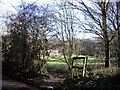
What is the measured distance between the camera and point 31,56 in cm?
1227

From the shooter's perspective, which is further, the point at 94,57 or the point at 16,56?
the point at 16,56

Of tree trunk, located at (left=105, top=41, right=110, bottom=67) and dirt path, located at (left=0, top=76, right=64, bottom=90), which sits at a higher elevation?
tree trunk, located at (left=105, top=41, right=110, bottom=67)

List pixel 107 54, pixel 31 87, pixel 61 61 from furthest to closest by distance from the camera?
pixel 61 61
pixel 107 54
pixel 31 87

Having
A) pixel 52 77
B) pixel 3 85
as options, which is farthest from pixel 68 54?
pixel 3 85

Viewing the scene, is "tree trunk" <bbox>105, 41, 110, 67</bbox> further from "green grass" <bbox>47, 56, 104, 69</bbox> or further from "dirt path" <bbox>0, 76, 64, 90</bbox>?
"dirt path" <bbox>0, 76, 64, 90</bbox>

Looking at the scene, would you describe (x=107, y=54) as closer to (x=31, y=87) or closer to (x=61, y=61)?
(x=61, y=61)

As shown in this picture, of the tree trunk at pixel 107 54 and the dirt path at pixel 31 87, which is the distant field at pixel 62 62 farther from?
the dirt path at pixel 31 87

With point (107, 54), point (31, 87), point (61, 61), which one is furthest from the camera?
point (61, 61)

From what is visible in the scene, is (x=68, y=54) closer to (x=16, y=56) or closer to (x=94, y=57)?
(x=94, y=57)

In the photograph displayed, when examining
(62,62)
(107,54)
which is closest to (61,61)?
(62,62)

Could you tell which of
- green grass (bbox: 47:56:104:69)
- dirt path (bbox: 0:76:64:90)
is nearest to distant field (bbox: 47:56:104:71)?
green grass (bbox: 47:56:104:69)

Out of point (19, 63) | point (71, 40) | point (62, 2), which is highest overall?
point (62, 2)

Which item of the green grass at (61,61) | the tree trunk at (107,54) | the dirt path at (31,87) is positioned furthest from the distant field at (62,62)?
the dirt path at (31,87)

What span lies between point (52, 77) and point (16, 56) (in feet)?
6.68
